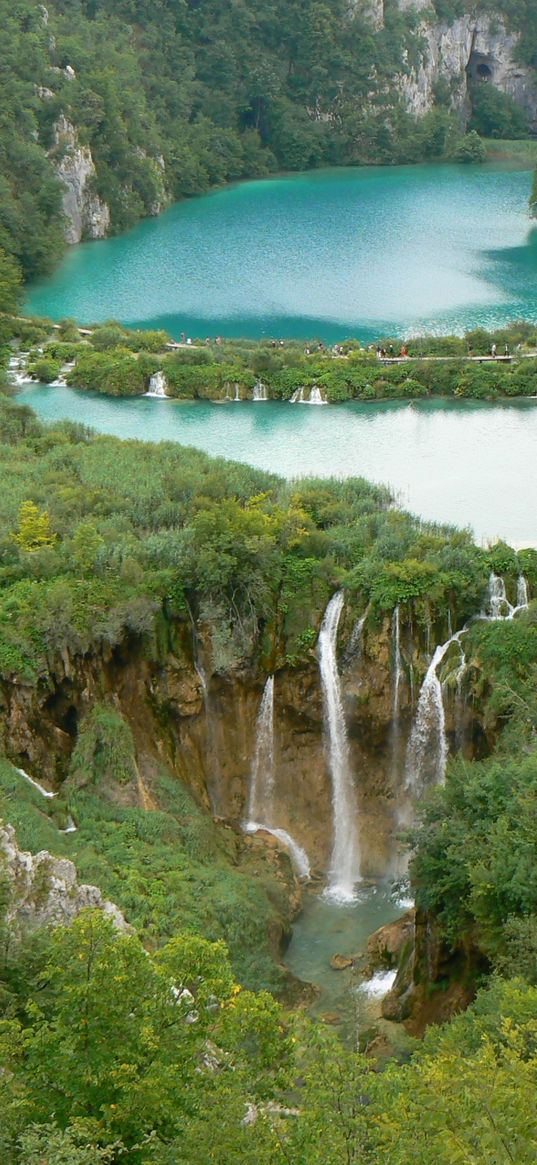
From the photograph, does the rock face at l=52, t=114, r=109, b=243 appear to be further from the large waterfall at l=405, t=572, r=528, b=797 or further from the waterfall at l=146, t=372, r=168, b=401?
the large waterfall at l=405, t=572, r=528, b=797

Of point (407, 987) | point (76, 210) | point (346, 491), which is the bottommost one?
point (407, 987)

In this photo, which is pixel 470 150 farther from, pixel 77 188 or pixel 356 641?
pixel 356 641

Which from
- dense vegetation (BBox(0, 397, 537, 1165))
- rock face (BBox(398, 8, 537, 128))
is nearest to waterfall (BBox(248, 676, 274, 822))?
dense vegetation (BBox(0, 397, 537, 1165))

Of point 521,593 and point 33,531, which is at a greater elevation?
point 33,531

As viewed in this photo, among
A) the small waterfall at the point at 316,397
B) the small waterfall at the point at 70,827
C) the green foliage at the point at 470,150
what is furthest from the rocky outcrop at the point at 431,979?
the green foliage at the point at 470,150

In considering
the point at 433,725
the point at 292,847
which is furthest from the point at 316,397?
the point at 292,847

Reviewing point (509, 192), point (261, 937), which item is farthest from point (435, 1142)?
point (509, 192)

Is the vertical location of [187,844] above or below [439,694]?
below

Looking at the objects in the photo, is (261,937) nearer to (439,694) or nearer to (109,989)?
(439,694)
